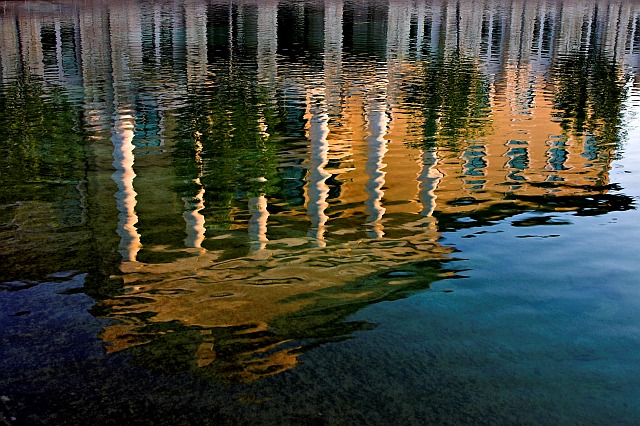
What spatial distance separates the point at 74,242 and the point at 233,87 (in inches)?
615

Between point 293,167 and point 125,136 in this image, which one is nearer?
point 293,167

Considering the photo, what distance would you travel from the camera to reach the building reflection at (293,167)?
7.08 m

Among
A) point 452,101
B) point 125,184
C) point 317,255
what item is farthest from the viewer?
point 452,101

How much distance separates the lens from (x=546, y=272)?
8102mm

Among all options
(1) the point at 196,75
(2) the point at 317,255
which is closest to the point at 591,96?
(1) the point at 196,75

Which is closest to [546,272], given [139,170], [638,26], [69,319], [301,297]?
[301,297]

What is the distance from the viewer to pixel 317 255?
8.59 meters

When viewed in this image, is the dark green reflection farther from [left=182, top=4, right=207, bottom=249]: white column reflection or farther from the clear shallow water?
[left=182, top=4, right=207, bottom=249]: white column reflection

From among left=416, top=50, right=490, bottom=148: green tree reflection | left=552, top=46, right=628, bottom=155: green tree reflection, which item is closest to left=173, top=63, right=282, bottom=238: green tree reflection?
left=416, top=50, right=490, bottom=148: green tree reflection

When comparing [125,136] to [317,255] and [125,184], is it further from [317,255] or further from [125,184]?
[317,255]

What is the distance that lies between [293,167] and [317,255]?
4.95 meters

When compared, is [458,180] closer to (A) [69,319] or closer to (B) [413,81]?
(A) [69,319]

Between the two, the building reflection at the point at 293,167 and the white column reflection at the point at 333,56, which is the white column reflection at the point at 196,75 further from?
the white column reflection at the point at 333,56

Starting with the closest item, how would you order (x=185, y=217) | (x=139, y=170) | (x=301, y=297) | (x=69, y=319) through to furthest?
(x=69, y=319)
(x=301, y=297)
(x=185, y=217)
(x=139, y=170)
